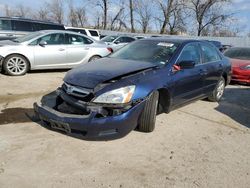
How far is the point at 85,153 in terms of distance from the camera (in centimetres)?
391

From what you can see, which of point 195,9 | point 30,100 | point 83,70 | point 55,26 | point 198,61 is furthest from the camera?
point 195,9

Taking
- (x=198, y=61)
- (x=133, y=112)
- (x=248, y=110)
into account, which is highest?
(x=198, y=61)

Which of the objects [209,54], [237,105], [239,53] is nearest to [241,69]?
[239,53]

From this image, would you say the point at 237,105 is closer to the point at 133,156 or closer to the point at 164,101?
the point at 164,101

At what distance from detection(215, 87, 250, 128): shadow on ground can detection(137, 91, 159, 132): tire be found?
216cm

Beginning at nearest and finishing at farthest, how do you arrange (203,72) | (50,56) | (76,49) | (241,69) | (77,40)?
(203,72)
(50,56)
(241,69)
(76,49)
(77,40)

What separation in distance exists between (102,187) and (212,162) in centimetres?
157

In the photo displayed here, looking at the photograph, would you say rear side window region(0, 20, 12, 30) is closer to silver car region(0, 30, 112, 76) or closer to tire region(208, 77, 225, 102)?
silver car region(0, 30, 112, 76)

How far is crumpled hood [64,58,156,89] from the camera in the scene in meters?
4.19

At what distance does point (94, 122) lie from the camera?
3814mm

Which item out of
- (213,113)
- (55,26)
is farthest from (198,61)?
(55,26)

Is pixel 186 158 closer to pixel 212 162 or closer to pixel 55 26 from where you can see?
pixel 212 162

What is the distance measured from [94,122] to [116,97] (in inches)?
17.6

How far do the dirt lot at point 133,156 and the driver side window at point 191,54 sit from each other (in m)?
1.12
